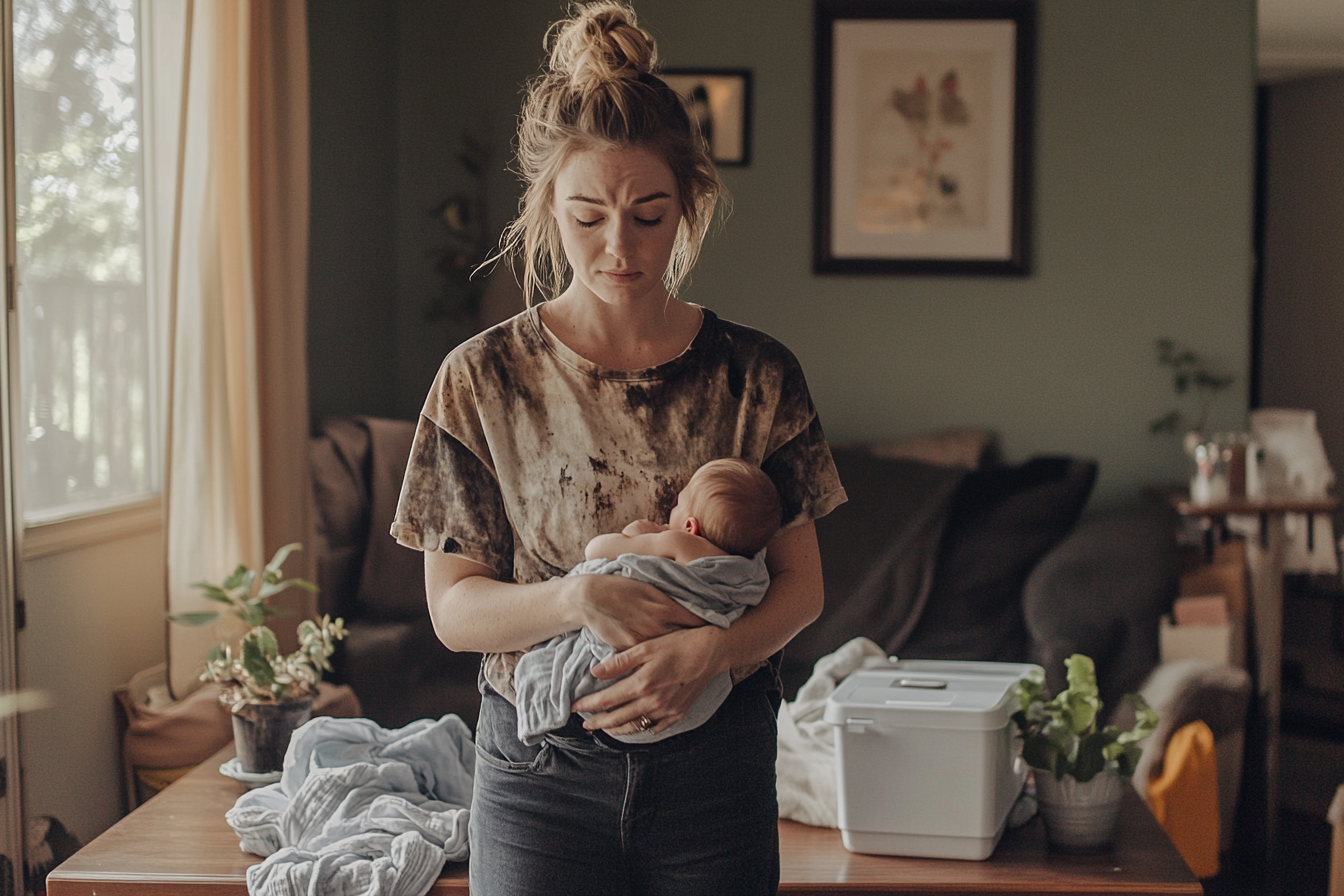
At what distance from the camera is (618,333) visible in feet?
3.48

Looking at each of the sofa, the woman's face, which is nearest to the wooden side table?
the sofa

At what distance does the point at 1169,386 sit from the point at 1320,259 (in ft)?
3.16

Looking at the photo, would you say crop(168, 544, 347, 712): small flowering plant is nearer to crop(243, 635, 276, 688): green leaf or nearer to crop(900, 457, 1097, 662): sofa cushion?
crop(243, 635, 276, 688): green leaf

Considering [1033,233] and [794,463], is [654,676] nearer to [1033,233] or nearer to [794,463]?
[794,463]

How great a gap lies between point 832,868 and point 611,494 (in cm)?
87

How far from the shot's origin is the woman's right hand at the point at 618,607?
96cm

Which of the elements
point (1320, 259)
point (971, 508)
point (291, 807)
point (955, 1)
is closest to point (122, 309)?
point (291, 807)

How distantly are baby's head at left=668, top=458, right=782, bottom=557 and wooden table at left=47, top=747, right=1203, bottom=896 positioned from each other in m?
0.78

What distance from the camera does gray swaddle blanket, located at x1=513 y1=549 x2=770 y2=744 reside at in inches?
38.4

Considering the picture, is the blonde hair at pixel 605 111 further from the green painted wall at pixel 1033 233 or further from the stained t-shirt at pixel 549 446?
the green painted wall at pixel 1033 233

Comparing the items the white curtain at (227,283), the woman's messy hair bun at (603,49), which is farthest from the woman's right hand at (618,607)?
the white curtain at (227,283)

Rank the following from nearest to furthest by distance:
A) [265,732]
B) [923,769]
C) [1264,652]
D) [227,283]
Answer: [923,769], [265,732], [227,283], [1264,652]

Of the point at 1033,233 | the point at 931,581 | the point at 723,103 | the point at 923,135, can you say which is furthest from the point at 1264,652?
the point at 723,103

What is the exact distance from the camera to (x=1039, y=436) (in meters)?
3.75
